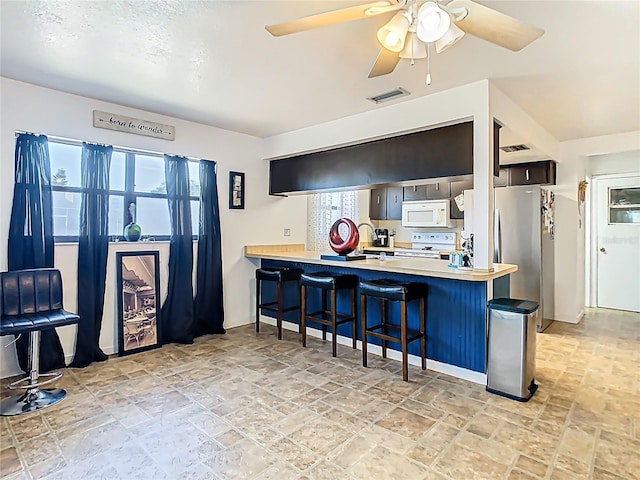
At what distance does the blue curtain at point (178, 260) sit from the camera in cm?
401

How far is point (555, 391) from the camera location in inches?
113

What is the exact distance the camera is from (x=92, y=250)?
3.46 m

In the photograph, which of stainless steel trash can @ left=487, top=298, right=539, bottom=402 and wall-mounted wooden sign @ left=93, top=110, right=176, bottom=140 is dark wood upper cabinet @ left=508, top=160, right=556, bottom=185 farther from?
wall-mounted wooden sign @ left=93, top=110, right=176, bottom=140

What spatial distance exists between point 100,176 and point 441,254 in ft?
14.9

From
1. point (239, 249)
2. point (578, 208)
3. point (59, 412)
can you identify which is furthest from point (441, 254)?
point (59, 412)

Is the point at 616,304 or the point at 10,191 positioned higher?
the point at 10,191

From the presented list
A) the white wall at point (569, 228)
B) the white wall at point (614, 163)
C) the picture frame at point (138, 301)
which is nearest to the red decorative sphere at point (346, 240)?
the picture frame at point (138, 301)

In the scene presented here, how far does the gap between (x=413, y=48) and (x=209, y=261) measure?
10.5ft

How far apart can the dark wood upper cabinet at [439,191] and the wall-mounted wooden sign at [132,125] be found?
Result: 394 centimetres

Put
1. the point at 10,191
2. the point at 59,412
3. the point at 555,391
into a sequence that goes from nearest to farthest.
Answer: the point at 59,412, the point at 555,391, the point at 10,191

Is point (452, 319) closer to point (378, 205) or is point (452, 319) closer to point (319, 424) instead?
point (319, 424)

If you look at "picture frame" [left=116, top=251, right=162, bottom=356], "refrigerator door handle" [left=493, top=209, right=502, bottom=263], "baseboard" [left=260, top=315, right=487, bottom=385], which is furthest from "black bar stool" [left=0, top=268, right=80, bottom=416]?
"refrigerator door handle" [left=493, top=209, right=502, bottom=263]

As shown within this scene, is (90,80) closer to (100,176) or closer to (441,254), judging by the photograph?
(100,176)

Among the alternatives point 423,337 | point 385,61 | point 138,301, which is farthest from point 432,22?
point 138,301
